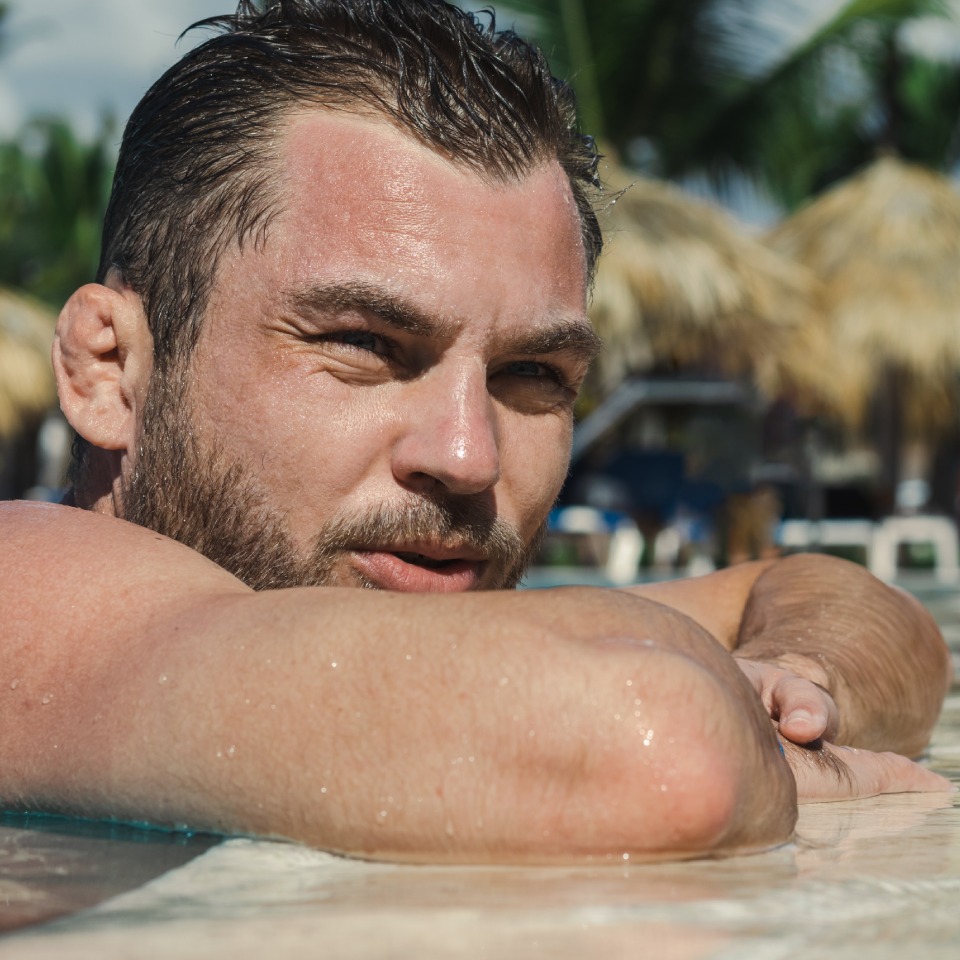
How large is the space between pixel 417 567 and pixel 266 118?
2.33 ft

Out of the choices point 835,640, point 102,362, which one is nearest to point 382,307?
point 102,362

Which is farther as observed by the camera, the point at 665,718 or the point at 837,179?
the point at 837,179

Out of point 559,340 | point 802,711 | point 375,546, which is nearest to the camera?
point 802,711

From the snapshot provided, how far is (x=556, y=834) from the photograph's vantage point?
3.69 feet

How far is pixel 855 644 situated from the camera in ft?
7.40

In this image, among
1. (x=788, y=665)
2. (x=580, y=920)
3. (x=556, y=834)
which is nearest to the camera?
(x=580, y=920)

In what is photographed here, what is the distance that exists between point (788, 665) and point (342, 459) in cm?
72

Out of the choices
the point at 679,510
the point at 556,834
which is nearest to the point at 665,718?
the point at 556,834

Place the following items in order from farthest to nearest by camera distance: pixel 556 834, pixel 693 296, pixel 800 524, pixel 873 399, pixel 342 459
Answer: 1. pixel 873 399
2. pixel 800 524
3. pixel 693 296
4. pixel 342 459
5. pixel 556 834

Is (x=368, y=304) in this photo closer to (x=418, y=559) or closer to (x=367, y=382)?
(x=367, y=382)

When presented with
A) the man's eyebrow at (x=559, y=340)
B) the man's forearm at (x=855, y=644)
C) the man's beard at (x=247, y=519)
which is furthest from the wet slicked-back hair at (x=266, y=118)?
the man's forearm at (x=855, y=644)

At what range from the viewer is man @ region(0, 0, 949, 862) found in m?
1.13

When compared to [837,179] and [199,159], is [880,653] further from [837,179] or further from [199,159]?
[837,179]

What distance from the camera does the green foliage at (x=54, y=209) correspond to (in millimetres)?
23969
